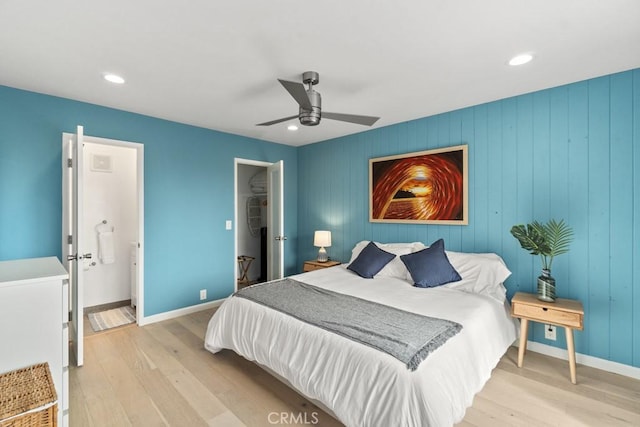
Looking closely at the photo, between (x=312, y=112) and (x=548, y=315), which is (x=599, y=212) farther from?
(x=312, y=112)

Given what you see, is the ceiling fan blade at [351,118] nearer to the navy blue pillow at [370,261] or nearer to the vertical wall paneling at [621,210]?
the navy blue pillow at [370,261]

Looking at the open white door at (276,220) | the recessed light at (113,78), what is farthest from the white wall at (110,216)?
the open white door at (276,220)

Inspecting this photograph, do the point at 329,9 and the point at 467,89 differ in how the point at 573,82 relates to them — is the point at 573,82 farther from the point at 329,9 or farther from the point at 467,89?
the point at 329,9

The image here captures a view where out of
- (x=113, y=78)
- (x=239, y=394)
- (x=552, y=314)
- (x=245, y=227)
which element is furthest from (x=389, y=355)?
(x=245, y=227)

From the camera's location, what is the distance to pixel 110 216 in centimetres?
411

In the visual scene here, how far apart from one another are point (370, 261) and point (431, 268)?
702 millimetres

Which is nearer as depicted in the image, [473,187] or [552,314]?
[552,314]

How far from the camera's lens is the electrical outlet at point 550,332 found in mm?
2686

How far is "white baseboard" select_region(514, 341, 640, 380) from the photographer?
236 cm

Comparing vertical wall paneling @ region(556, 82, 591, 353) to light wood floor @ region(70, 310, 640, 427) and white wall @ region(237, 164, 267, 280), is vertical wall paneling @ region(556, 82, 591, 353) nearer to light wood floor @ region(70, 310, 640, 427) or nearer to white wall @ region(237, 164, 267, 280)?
light wood floor @ region(70, 310, 640, 427)

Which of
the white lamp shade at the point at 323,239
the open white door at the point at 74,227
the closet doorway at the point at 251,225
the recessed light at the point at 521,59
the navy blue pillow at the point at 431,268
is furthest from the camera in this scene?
the closet doorway at the point at 251,225

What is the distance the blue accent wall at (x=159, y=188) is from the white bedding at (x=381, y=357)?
1442 millimetres

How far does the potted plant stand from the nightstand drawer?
0.12 m

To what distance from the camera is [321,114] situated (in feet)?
7.61
